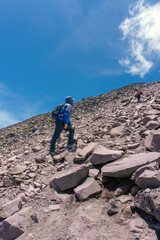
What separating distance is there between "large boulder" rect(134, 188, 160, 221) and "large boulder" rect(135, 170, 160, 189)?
0.46 ft

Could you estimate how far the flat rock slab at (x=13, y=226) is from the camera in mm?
3373

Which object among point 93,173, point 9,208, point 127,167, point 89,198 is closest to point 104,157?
point 93,173

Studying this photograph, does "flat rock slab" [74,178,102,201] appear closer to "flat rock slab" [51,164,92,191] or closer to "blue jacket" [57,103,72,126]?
"flat rock slab" [51,164,92,191]

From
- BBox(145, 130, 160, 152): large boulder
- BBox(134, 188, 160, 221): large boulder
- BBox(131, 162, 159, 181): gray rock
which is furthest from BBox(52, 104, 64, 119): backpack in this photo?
BBox(134, 188, 160, 221): large boulder

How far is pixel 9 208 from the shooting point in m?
4.00

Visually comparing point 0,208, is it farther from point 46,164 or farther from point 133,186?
point 133,186

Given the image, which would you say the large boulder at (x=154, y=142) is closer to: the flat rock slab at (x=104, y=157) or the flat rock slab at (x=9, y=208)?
the flat rock slab at (x=104, y=157)

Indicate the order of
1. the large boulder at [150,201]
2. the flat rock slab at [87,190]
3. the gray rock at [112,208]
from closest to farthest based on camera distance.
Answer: the large boulder at [150,201], the gray rock at [112,208], the flat rock slab at [87,190]

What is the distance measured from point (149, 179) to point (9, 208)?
375 centimetres

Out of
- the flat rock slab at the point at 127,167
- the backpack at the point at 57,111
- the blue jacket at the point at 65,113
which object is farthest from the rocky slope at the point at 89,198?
the backpack at the point at 57,111

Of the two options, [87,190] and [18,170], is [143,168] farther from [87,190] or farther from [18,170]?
[18,170]

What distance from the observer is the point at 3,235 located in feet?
11.3

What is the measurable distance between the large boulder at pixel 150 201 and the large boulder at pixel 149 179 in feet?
0.46

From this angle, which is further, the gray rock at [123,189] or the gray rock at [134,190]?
the gray rock at [123,189]
